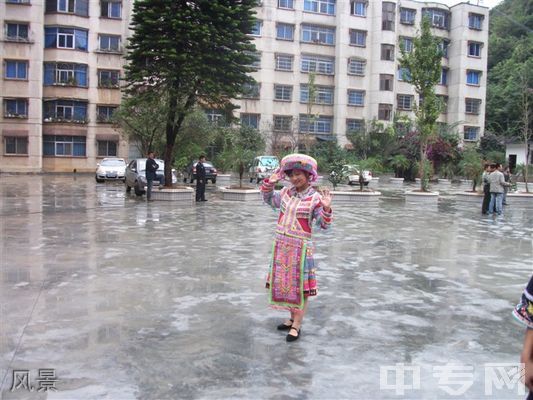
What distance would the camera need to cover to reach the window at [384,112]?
49.6 meters

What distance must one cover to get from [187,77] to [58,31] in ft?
93.2

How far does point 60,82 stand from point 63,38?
3325 millimetres

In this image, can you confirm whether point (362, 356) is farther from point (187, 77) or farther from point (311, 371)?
point (187, 77)

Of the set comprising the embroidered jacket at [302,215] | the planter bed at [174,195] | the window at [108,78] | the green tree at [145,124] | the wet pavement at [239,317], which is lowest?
the wet pavement at [239,317]

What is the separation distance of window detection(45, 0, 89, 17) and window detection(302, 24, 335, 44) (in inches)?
717

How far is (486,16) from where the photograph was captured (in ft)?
175

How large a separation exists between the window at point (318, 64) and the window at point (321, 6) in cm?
402

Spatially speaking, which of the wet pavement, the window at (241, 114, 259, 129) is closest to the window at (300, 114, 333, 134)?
the window at (241, 114, 259, 129)

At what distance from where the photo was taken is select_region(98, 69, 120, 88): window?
4328 centimetres

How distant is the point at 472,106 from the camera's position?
53531 millimetres

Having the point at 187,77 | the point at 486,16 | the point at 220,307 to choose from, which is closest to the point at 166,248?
the point at 220,307

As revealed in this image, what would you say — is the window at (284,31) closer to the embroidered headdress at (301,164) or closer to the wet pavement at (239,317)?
the wet pavement at (239,317)

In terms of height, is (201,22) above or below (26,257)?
above

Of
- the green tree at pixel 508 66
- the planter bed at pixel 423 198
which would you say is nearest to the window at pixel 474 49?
the green tree at pixel 508 66
